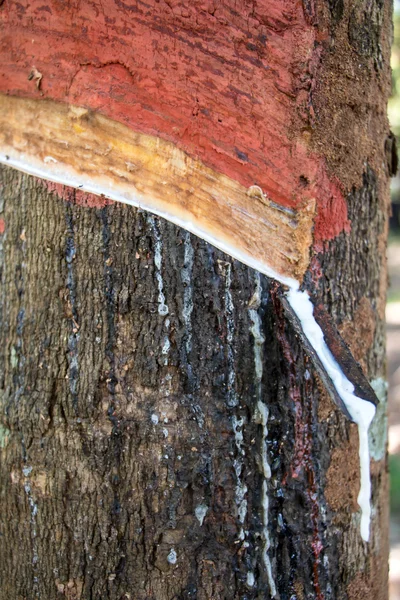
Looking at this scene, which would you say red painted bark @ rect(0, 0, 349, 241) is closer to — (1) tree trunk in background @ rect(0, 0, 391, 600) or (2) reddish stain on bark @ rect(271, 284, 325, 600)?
(1) tree trunk in background @ rect(0, 0, 391, 600)

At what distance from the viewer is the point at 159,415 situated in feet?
3.93

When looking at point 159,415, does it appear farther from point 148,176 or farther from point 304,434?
point 148,176

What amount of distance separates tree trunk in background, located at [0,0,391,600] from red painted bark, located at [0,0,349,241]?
6 centimetres

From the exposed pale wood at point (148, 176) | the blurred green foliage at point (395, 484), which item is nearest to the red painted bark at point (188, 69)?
the exposed pale wood at point (148, 176)

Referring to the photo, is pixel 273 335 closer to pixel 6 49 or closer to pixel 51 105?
pixel 51 105

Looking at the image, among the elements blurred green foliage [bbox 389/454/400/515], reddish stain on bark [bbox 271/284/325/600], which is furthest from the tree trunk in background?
blurred green foliage [bbox 389/454/400/515]

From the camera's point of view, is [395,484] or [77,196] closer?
[77,196]

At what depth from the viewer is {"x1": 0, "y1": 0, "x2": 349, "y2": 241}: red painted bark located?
46.4 inches

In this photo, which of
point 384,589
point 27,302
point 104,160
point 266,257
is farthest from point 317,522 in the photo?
point 104,160

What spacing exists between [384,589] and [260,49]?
1328 millimetres

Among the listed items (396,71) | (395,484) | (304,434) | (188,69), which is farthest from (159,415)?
(396,71)

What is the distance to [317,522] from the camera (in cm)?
125

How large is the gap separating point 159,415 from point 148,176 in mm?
493

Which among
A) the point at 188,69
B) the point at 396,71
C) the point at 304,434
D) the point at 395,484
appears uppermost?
the point at 396,71
